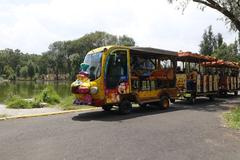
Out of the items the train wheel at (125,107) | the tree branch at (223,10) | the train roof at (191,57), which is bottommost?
the train wheel at (125,107)

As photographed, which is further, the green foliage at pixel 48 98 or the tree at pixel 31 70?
the tree at pixel 31 70

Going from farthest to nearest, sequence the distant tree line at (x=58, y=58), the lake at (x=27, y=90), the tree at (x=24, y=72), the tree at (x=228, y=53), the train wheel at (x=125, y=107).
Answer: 1. the tree at (x=24, y=72)
2. the distant tree line at (x=58, y=58)
3. the tree at (x=228, y=53)
4. the lake at (x=27, y=90)
5. the train wheel at (x=125, y=107)

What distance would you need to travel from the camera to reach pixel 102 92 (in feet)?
44.6

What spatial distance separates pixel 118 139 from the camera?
902cm

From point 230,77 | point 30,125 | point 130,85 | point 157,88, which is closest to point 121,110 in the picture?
point 130,85

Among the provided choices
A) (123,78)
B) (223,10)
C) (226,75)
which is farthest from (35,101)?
(226,75)

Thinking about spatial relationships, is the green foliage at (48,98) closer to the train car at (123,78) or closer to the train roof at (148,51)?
the train car at (123,78)

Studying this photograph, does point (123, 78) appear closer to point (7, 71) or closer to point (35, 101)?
point (35, 101)

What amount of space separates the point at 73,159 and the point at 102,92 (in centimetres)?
671

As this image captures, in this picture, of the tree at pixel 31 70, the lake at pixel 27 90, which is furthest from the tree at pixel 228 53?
the tree at pixel 31 70

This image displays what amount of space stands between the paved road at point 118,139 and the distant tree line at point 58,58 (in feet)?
232

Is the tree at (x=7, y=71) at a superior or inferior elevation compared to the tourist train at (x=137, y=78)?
superior

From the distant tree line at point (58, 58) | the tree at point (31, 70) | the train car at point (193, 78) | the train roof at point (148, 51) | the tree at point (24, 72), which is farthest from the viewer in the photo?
the tree at point (24, 72)

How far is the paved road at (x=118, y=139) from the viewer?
24.3ft
